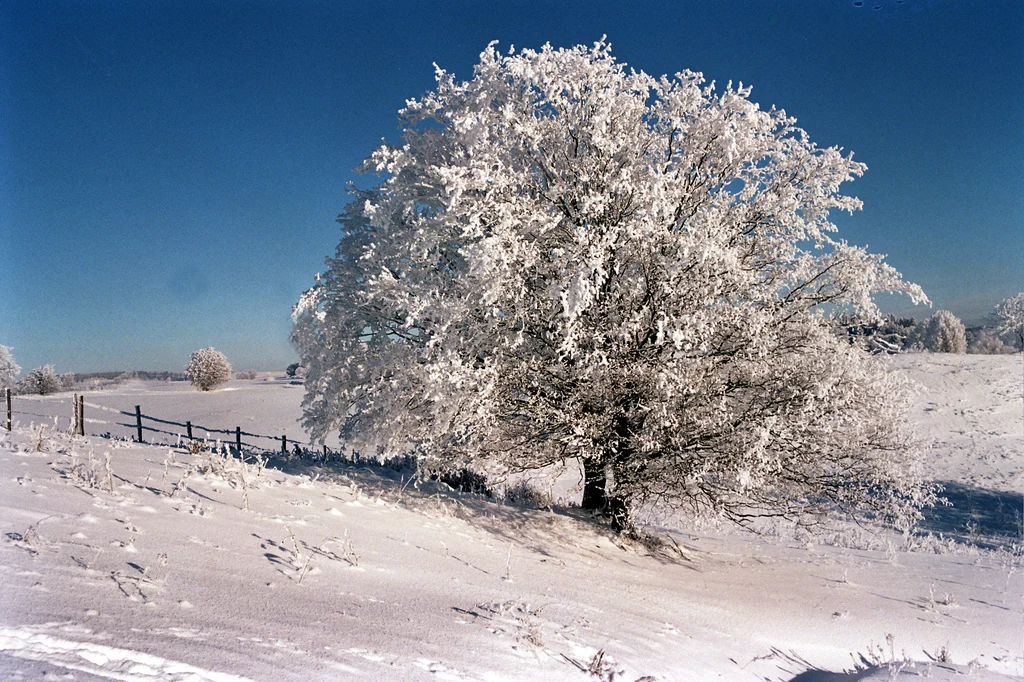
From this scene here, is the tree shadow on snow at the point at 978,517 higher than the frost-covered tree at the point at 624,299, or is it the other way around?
the frost-covered tree at the point at 624,299

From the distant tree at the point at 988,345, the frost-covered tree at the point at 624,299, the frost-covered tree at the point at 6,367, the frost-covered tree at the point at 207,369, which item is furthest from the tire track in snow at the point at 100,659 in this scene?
the distant tree at the point at 988,345

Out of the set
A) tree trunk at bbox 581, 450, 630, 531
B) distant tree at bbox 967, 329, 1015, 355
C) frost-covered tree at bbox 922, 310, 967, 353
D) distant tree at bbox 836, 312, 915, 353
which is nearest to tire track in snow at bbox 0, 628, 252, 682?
tree trunk at bbox 581, 450, 630, 531

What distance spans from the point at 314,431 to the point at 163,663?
763 cm

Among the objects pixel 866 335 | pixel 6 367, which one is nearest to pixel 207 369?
pixel 6 367

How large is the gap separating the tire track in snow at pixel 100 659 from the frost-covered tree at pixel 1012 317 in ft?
207

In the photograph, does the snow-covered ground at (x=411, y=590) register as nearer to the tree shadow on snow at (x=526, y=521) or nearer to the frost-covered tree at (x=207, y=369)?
the tree shadow on snow at (x=526, y=521)

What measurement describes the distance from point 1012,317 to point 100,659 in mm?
67055

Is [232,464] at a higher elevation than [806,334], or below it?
below

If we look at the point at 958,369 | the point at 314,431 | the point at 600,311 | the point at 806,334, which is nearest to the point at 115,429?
the point at 314,431

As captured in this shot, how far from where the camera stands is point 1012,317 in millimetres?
51406

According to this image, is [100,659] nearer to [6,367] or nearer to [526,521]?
[526,521]

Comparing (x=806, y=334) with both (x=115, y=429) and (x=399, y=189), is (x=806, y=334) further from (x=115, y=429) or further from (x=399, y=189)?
(x=115, y=429)

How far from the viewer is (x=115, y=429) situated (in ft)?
99.6

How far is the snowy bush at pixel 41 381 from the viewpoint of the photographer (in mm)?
46312
